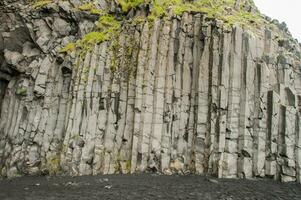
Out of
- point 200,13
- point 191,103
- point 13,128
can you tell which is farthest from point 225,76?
point 13,128

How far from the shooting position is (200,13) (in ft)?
145

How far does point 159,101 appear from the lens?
137 ft

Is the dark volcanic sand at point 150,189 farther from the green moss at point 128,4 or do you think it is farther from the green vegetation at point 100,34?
the green moss at point 128,4

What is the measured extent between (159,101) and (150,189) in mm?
9716

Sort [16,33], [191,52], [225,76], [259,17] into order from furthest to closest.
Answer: [16,33]
[259,17]
[191,52]
[225,76]

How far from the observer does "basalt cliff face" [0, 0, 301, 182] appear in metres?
38.7

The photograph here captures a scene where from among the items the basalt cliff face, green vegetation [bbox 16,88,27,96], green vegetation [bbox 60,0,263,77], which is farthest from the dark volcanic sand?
green vegetation [bbox 16,88,27,96]

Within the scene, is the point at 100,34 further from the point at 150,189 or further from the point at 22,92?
the point at 150,189

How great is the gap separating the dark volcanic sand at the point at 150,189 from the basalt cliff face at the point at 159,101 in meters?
1.99

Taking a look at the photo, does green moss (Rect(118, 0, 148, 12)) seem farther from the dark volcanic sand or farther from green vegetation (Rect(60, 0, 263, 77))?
the dark volcanic sand

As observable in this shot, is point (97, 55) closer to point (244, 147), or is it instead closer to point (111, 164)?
point (111, 164)

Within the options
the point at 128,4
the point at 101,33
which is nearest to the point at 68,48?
the point at 101,33

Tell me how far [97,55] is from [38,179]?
12.3 metres

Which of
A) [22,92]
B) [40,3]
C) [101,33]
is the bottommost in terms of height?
[22,92]
